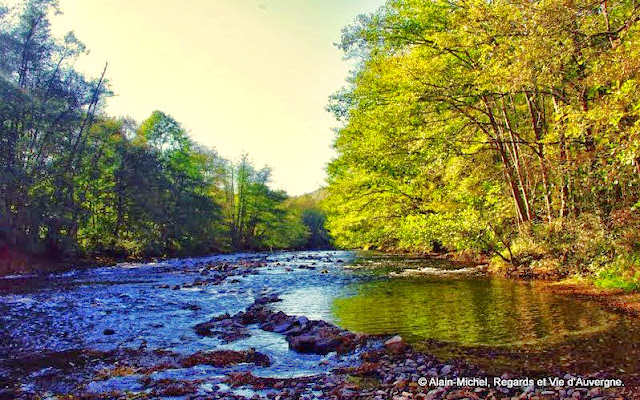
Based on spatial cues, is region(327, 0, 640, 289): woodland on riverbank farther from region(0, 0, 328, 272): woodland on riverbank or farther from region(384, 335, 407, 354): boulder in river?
region(0, 0, 328, 272): woodland on riverbank

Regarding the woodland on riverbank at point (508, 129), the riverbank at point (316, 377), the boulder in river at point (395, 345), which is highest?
the woodland on riverbank at point (508, 129)

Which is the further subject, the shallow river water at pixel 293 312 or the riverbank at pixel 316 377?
the shallow river water at pixel 293 312

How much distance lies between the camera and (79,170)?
3366 cm

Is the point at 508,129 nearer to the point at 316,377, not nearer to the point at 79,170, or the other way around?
the point at 316,377

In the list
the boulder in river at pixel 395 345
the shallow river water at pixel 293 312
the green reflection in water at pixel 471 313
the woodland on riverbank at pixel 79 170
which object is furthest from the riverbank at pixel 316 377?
the woodland on riverbank at pixel 79 170

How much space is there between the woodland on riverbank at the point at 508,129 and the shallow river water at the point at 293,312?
6.84ft

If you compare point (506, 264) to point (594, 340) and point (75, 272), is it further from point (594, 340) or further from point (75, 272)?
point (75, 272)

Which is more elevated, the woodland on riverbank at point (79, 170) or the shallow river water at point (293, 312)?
the woodland on riverbank at point (79, 170)

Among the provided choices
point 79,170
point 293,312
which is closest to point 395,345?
point 293,312

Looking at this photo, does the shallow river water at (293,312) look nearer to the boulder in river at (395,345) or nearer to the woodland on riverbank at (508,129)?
the boulder in river at (395,345)

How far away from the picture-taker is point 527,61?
1117cm

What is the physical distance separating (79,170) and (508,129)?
3135 centimetres

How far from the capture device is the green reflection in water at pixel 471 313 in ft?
29.0

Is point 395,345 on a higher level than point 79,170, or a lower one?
lower
